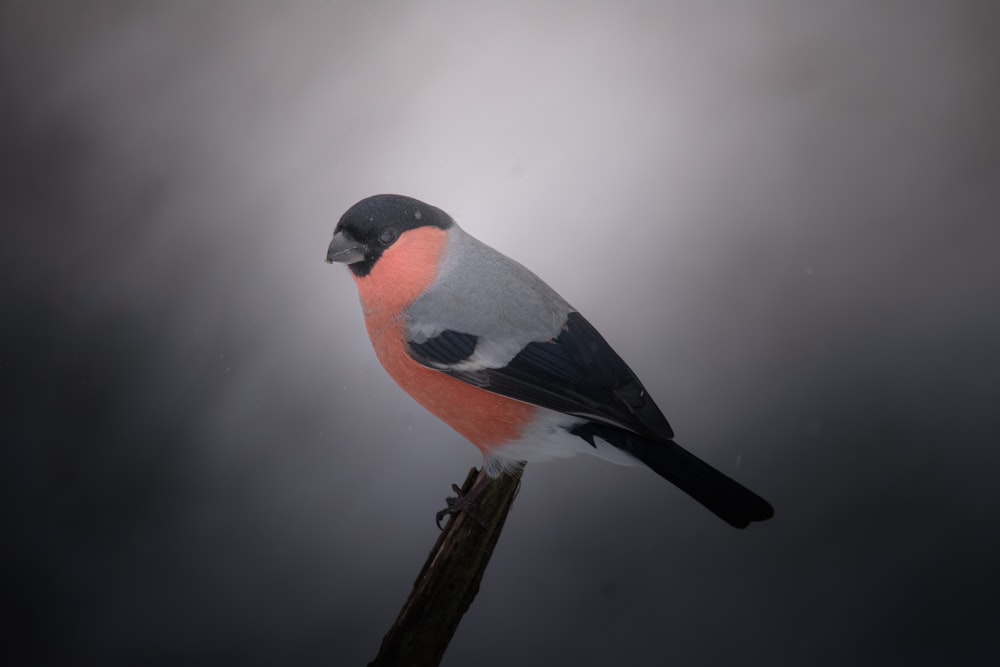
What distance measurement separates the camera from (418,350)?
3.10 ft

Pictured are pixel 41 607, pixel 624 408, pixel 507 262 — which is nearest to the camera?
pixel 624 408

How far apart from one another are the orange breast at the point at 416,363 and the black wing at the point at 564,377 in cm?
2

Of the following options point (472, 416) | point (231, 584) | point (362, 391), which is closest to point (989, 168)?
point (472, 416)

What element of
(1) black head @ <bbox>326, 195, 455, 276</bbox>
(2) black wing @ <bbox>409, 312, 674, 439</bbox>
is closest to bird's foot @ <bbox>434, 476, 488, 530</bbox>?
(2) black wing @ <bbox>409, 312, 674, 439</bbox>

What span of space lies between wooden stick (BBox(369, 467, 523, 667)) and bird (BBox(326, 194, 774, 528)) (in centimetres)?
8

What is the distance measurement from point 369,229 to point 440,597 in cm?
41

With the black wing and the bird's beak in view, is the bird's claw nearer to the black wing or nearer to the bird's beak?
the black wing

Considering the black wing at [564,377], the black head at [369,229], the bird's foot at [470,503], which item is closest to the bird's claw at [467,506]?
the bird's foot at [470,503]

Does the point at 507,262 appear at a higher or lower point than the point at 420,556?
higher

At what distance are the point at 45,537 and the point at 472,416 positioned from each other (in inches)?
34.7

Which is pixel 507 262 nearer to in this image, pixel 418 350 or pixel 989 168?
pixel 418 350

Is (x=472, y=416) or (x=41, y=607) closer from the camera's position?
(x=472, y=416)

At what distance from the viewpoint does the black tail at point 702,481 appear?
2.84 feet

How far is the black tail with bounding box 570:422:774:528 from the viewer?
865 millimetres
